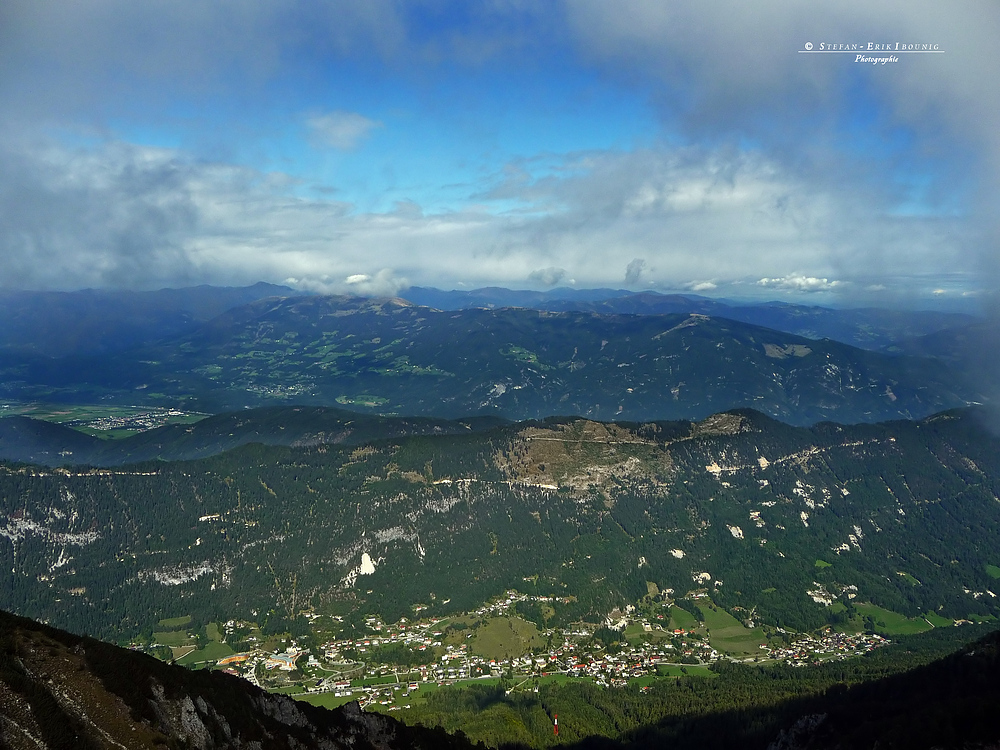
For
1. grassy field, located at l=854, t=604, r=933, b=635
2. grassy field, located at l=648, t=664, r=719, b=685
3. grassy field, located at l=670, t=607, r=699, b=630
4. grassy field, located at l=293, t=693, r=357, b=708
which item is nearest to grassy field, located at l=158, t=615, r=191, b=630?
grassy field, located at l=293, t=693, r=357, b=708

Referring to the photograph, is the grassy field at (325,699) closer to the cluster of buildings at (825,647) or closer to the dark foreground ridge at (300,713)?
the dark foreground ridge at (300,713)

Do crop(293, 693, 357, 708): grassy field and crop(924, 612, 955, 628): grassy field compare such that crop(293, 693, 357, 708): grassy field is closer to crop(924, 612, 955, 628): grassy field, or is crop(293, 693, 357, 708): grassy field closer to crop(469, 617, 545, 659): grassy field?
crop(469, 617, 545, 659): grassy field

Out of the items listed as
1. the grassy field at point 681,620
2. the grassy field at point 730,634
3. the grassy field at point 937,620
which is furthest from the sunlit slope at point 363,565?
the grassy field at point 681,620

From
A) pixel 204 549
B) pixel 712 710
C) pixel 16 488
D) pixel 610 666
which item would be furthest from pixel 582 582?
pixel 16 488

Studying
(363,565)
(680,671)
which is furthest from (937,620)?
(363,565)

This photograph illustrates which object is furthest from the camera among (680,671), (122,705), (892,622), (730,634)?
(892,622)

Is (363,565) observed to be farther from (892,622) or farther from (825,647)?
(892,622)

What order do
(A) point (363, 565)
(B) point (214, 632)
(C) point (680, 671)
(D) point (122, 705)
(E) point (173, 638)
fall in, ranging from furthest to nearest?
(A) point (363, 565), (B) point (214, 632), (E) point (173, 638), (C) point (680, 671), (D) point (122, 705)
